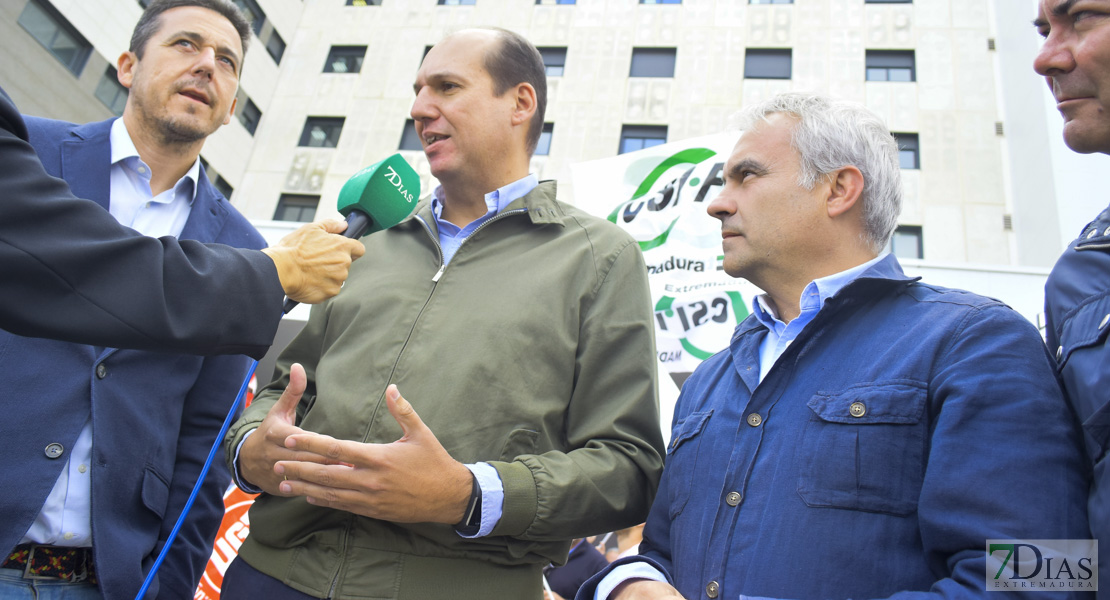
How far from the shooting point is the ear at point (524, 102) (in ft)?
9.44

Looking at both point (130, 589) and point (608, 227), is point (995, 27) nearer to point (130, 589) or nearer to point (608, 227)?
point (608, 227)

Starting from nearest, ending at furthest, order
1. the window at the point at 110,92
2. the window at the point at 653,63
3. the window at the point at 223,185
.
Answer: the window at the point at 110,92 → the window at the point at 653,63 → the window at the point at 223,185

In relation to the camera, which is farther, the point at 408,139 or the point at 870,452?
the point at 408,139

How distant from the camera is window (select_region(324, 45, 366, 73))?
19.6 m

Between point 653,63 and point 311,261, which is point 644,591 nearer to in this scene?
point 311,261

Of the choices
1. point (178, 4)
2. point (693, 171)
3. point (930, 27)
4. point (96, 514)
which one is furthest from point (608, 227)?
point (930, 27)

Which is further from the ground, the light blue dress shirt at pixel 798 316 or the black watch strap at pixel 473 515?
the light blue dress shirt at pixel 798 316

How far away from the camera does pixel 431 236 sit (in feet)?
8.28

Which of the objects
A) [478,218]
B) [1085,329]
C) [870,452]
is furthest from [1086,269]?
[478,218]

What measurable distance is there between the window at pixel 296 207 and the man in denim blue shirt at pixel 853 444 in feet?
55.8

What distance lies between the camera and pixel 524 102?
2910 millimetres

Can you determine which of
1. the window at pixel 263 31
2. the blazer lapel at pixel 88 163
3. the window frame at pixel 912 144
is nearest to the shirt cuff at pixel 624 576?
the blazer lapel at pixel 88 163

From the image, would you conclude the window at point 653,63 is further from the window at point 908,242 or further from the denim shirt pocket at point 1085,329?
the denim shirt pocket at point 1085,329

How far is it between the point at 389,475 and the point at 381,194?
1.11 m
